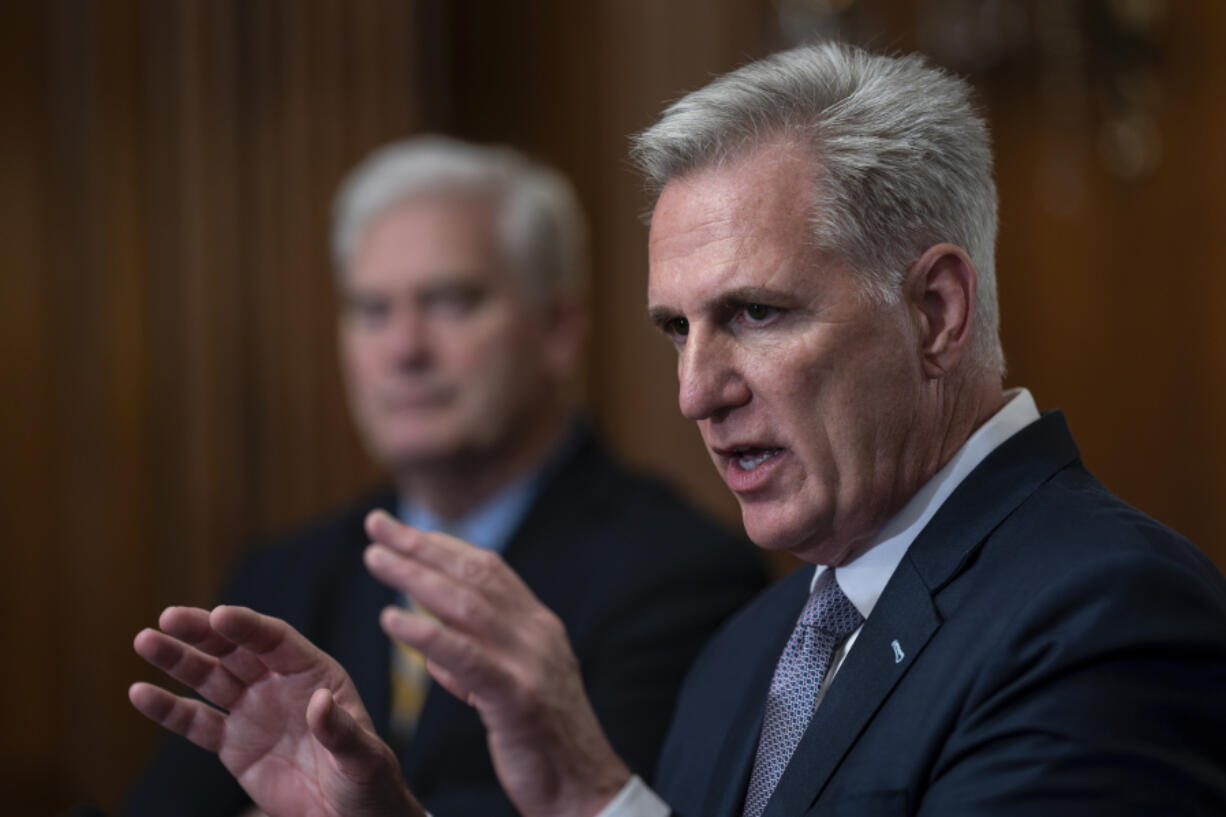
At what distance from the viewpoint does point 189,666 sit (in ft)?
4.75

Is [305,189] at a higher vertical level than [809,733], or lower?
higher

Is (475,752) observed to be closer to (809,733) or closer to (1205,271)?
(809,733)

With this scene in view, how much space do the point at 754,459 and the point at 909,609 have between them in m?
0.21

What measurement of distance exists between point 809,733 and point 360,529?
1.72 meters

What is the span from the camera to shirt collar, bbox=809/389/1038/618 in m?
1.35

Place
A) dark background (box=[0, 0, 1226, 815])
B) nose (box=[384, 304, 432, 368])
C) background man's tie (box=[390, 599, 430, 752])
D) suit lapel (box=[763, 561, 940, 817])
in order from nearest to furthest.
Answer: suit lapel (box=[763, 561, 940, 817]) → background man's tie (box=[390, 599, 430, 752]) → nose (box=[384, 304, 432, 368]) → dark background (box=[0, 0, 1226, 815])

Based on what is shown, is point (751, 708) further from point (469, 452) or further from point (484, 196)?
point (484, 196)

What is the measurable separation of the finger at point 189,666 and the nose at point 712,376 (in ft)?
2.00

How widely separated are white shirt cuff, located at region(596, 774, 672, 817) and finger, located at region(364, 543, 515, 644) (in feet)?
0.77

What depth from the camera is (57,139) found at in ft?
11.5

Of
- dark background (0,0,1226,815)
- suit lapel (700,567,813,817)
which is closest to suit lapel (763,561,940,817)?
suit lapel (700,567,813,817)

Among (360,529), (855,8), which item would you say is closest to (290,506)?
(360,529)

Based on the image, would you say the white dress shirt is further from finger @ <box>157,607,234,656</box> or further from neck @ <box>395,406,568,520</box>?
neck @ <box>395,406,568,520</box>

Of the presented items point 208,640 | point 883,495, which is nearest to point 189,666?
point 208,640
